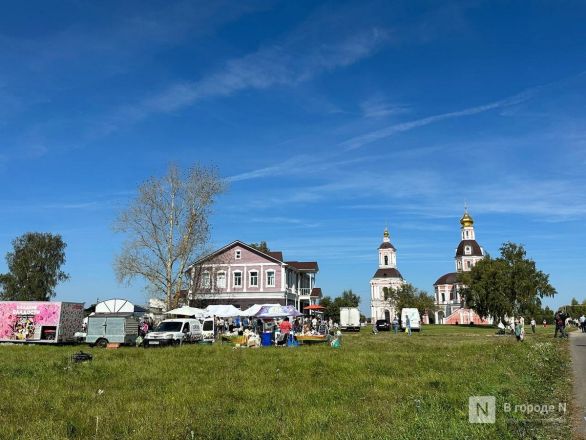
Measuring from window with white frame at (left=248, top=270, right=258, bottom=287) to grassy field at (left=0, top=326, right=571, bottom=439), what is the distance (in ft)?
143

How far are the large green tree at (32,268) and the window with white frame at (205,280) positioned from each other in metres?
30.1

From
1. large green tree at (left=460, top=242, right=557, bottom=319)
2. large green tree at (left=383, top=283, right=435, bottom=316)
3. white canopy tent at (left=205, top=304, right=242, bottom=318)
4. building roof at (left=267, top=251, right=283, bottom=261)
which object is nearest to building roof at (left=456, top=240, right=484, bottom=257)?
large green tree at (left=383, top=283, right=435, bottom=316)

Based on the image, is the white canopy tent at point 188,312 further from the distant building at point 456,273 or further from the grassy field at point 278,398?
the distant building at point 456,273

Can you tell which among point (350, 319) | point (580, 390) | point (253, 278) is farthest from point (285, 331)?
point (253, 278)

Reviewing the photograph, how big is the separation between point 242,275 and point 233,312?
1863 centimetres

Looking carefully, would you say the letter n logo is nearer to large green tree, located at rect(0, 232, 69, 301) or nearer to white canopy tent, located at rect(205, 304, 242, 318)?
white canopy tent, located at rect(205, 304, 242, 318)

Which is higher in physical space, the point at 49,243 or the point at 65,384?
the point at 49,243

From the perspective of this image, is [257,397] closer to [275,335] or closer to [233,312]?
[275,335]

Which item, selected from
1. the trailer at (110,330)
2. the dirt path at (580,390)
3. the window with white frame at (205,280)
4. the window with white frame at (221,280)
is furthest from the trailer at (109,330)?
the window with white frame at (221,280)

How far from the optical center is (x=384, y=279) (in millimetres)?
138750

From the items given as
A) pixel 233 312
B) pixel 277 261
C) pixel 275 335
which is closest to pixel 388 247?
pixel 277 261

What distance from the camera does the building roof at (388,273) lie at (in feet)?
459

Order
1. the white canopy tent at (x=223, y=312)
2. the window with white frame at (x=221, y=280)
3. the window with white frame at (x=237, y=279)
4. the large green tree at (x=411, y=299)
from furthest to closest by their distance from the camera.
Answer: the large green tree at (x=411, y=299) < the window with white frame at (x=237, y=279) < the window with white frame at (x=221, y=280) < the white canopy tent at (x=223, y=312)

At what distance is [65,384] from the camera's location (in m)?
13.6
